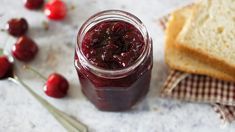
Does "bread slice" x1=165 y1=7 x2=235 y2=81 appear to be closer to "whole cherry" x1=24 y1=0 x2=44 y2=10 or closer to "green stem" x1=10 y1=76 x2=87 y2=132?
"green stem" x1=10 y1=76 x2=87 y2=132

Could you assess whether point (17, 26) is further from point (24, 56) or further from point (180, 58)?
point (180, 58)

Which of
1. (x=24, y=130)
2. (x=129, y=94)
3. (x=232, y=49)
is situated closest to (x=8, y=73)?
(x=24, y=130)

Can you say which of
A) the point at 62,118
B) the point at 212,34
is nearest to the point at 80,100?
the point at 62,118

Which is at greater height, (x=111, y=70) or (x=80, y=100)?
(x=111, y=70)

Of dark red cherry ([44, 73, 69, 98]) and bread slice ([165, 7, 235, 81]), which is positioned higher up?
bread slice ([165, 7, 235, 81])

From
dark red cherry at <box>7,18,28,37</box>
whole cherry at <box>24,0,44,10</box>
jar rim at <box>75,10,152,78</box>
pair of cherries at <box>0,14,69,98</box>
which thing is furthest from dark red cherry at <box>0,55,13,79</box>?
jar rim at <box>75,10,152,78</box>

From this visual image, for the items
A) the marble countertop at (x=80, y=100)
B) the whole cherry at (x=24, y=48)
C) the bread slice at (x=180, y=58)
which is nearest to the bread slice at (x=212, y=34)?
the bread slice at (x=180, y=58)
